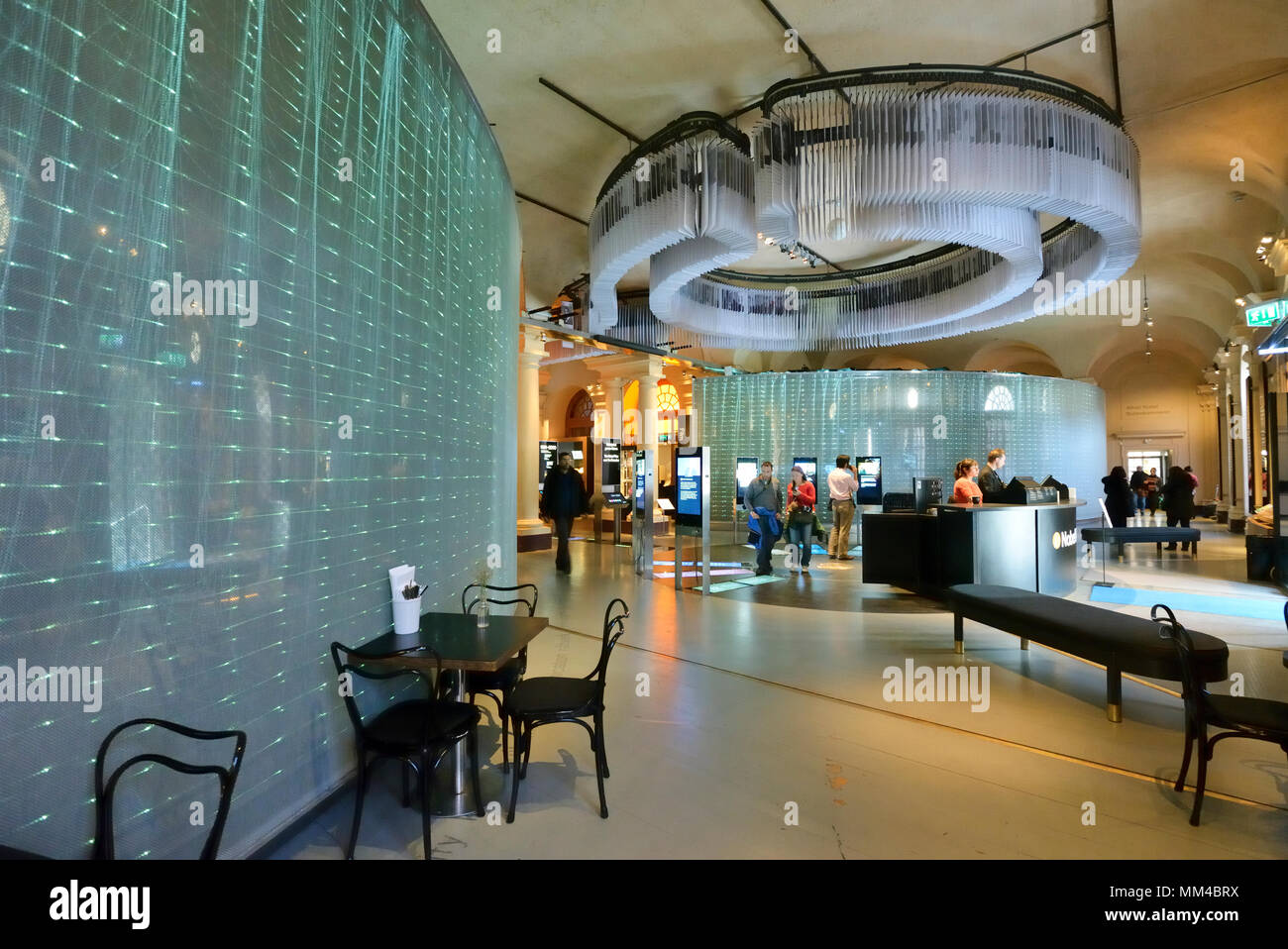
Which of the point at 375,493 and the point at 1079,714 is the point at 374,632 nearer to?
the point at 375,493

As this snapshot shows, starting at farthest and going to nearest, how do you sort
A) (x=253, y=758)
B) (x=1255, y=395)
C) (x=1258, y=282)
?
1. (x=1255, y=395)
2. (x=1258, y=282)
3. (x=253, y=758)

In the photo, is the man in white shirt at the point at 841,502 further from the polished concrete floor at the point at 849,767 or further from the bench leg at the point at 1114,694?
the bench leg at the point at 1114,694

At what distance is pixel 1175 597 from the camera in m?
6.82

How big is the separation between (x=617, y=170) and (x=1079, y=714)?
20.0ft

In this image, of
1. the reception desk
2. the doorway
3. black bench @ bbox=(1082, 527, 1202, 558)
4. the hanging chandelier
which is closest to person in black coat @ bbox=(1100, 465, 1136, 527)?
black bench @ bbox=(1082, 527, 1202, 558)

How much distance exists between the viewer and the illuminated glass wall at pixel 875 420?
13.2 m

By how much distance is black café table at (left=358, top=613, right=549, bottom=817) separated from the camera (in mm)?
2412

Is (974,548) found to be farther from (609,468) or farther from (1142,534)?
(609,468)

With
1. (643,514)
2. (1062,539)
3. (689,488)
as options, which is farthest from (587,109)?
(1062,539)

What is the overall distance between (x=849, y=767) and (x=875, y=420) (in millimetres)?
11091

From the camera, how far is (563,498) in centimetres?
890
